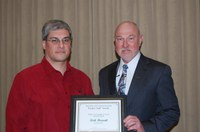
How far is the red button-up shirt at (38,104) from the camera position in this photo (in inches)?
93.8

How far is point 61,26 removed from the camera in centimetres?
250

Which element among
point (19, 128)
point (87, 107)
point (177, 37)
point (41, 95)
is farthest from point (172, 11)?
point (19, 128)

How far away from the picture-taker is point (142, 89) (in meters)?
2.41

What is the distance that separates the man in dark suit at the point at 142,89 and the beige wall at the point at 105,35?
0.64m

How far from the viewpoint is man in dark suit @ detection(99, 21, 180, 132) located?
7.71 ft

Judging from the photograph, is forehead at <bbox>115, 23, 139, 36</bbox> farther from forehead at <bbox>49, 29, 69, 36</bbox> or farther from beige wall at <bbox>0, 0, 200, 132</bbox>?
beige wall at <bbox>0, 0, 200, 132</bbox>

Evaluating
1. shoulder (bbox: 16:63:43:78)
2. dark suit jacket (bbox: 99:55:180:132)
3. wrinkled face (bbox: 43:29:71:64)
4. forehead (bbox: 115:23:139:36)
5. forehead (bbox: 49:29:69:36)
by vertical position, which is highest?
forehead (bbox: 115:23:139:36)

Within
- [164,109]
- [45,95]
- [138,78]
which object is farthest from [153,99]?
[45,95]

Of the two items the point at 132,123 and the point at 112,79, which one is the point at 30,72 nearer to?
the point at 112,79

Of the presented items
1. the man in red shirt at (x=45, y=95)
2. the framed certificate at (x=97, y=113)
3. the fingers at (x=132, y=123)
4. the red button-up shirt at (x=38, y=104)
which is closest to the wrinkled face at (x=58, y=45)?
the man in red shirt at (x=45, y=95)

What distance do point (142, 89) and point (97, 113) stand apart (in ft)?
1.54

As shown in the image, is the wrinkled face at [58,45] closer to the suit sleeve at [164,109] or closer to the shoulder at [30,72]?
the shoulder at [30,72]

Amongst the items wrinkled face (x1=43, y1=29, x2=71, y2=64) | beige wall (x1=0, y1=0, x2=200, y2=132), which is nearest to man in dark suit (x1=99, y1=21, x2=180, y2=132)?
wrinkled face (x1=43, y1=29, x2=71, y2=64)

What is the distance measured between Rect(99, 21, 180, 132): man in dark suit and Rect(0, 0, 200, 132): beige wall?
0.64 meters
